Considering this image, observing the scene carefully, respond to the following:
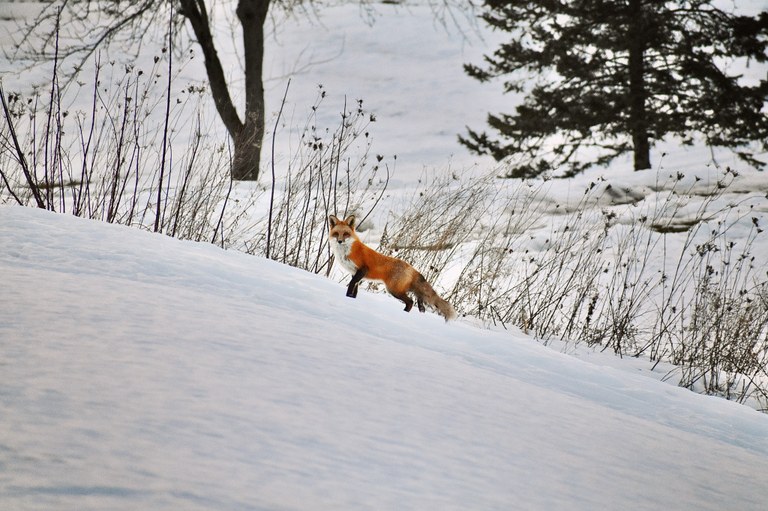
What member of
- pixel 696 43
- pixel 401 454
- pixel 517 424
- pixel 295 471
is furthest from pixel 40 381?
pixel 696 43

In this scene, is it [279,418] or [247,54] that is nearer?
[279,418]

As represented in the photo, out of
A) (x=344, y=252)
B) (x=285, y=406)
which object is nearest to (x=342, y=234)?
(x=344, y=252)

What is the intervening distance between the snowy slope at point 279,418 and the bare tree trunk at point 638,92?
1156 centimetres

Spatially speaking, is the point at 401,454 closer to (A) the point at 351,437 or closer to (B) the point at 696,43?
(A) the point at 351,437

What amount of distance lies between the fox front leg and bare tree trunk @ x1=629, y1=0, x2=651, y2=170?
1091 cm

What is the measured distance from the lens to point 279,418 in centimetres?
93

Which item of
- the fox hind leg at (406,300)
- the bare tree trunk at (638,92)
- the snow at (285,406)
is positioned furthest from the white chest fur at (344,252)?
the bare tree trunk at (638,92)

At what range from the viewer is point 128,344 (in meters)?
1.12

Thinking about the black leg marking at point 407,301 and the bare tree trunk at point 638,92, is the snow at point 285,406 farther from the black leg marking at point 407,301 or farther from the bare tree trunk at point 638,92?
the bare tree trunk at point 638,92

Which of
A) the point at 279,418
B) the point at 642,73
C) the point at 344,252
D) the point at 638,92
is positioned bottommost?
the point at 279,418

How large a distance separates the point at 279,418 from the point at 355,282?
1.82m

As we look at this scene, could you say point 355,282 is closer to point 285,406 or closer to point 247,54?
point 285,406

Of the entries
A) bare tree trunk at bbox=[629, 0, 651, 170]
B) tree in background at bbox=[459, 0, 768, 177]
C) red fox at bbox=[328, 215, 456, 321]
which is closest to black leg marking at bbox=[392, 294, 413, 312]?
red fox at bbox=[328, 215, 456, 321]

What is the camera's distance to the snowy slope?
0.73m
